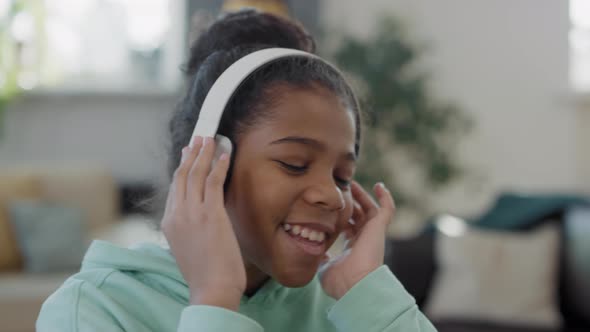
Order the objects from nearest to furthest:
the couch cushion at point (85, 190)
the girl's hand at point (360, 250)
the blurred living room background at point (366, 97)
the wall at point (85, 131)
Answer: the girl's hand at point (360, 250) < the couch cushion at point (85, 190) < the blurred living room background at point (366, 97) < the wall at point (85, 131)

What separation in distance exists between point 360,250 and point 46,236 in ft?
9.52

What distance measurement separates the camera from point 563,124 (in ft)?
17.7

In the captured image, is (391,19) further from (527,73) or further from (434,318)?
(434,318)

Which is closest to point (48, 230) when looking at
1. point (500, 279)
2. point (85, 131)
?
point (85, 131)

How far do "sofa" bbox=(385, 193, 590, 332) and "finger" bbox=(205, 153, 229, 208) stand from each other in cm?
226

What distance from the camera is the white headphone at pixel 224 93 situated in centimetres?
83

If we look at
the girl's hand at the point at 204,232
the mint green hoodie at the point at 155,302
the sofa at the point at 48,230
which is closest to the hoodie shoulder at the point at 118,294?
the mint green hoodie at the point at 155,302

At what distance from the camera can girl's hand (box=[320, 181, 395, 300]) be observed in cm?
99

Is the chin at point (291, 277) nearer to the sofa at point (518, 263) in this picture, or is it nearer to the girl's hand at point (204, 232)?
the girl's hand at point (204, 232)

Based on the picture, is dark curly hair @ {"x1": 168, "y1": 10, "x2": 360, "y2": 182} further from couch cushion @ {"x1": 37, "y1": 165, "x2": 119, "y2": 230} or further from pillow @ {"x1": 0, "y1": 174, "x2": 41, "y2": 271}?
couch cushion @ {"x1": 37, "y1": 165, "x2": 119, "y2": 230}

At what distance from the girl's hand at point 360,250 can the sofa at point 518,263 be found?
6.39 feet

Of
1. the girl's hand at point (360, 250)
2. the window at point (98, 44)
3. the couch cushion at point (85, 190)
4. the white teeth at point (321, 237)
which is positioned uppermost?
the white teeth at point (321, 237)

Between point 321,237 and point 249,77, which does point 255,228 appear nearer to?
point 321,237

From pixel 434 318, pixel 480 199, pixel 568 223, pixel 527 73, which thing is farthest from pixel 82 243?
pixel 527 73
